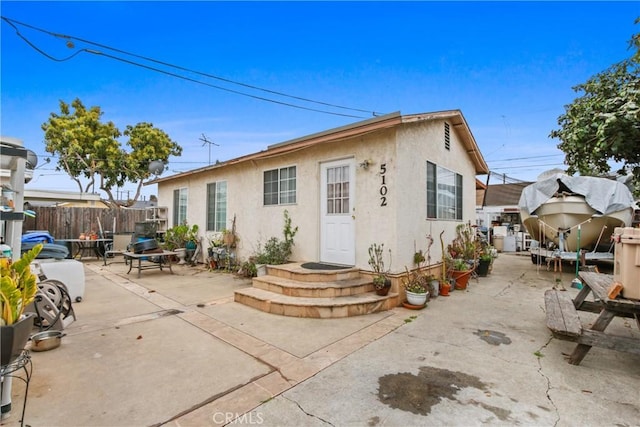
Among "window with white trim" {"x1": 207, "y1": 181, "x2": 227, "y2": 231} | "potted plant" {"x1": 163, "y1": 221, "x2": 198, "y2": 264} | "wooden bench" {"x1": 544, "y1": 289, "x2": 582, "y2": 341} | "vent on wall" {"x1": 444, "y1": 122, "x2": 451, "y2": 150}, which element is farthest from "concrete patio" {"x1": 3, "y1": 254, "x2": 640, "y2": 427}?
"potted plant" {"x1": 163, "y1": 221, "x2": 198, "y2": 264}

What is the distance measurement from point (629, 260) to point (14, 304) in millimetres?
5250

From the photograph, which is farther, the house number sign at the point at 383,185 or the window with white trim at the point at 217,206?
the window with white trim at the point at 217,206

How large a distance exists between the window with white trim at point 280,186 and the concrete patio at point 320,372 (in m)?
3.09

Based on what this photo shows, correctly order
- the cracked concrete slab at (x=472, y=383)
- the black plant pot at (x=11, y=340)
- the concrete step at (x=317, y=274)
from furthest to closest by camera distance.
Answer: the concrete step at (x=317, y=274)
the cracked concrete slab at (x=472, y=383)
the black plant pot at (x=11, y=340)

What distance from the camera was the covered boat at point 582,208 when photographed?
334 inches

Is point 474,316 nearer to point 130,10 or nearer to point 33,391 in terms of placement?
point 33,391

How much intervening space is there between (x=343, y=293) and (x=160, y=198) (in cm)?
1037

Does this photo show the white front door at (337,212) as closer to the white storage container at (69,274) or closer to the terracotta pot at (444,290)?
the terracotta pot at (444,290)

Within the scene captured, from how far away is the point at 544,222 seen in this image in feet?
30.8

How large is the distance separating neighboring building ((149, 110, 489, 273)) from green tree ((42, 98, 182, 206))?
11.2 m

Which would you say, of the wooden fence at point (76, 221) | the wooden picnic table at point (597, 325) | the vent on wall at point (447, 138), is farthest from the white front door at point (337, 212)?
the wooden fence at point (76, 221)

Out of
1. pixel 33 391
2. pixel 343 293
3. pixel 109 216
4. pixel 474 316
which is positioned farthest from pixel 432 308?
pixel 109 216

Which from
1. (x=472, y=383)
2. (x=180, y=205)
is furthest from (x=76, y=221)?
(x=472, y=383)

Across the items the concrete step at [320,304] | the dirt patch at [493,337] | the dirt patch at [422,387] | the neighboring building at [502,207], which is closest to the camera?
the dirt patch at [422,387]
